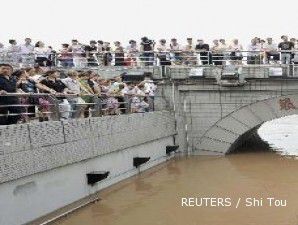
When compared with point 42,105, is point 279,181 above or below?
below

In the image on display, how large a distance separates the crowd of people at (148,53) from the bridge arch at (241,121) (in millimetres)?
1521

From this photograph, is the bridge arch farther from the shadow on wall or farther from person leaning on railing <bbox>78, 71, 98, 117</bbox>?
person leaning on railing <bbox>78, 71, 98, 117</bbox>

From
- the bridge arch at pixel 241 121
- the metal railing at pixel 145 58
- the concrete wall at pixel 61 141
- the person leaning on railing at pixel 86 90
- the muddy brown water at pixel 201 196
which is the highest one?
the metal railing at pixel 145 58

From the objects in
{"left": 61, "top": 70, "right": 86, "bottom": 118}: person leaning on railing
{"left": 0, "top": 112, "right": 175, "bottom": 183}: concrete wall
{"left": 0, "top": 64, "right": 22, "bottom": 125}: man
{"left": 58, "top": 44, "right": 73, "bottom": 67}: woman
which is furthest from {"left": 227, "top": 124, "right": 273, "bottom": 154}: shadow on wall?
{"left": 0, "top": 64, "right": 22, "bottom": 125}: man

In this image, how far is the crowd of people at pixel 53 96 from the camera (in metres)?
9.94

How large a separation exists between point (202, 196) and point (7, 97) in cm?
515

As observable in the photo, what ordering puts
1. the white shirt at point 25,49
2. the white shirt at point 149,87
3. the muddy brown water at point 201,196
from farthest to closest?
the white shirt at point 25,49 < the white shirt at point 149,87 < the muddy brown water at point 201,196

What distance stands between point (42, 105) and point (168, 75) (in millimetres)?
10020

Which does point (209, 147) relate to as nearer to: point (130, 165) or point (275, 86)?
point (275, 86)

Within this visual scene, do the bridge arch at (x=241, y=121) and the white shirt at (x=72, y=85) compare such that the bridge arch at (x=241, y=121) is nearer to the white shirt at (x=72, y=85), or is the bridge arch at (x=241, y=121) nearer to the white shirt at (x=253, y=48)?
the white shirt at (x=253, y=48)

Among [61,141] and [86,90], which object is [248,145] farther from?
[61,141]

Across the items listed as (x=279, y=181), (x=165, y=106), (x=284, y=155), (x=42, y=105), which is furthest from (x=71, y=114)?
(x=284, y=155)

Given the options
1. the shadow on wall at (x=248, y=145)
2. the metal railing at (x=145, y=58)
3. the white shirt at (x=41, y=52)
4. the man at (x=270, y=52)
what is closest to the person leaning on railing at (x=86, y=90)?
the metal railing at (x=145, y=58)

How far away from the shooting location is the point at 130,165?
50.7ft
